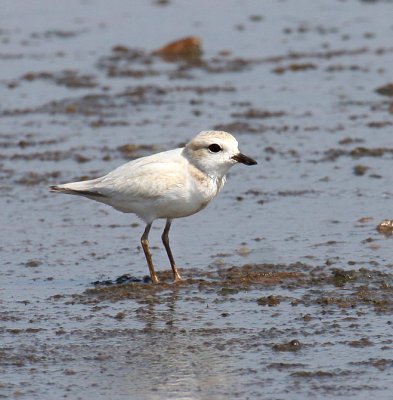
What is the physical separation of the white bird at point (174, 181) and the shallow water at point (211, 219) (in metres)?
0.57

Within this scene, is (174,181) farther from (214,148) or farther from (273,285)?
(273,285)

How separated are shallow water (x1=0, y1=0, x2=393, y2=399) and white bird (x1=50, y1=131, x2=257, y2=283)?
57cm

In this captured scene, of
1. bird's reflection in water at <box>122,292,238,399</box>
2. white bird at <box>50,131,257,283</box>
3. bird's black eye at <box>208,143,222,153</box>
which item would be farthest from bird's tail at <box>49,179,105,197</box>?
bird's reflection in water at <box>122,292,238,399</box>

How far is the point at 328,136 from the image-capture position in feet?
44.1

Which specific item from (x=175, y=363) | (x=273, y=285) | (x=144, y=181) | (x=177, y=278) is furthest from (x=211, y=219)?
(x=175, y=363)

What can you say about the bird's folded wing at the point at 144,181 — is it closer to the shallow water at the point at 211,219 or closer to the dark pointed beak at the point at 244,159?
the dark pointed beak at the point at 244,159

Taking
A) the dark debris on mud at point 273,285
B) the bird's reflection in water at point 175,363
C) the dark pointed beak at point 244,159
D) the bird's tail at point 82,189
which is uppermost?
the dark pointed beak at point 244,159

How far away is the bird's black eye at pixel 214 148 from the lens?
8.95 metres

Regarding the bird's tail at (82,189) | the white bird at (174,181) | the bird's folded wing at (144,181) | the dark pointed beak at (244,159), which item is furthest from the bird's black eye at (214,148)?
the bird's tail at (82,189)

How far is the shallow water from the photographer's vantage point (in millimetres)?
7309

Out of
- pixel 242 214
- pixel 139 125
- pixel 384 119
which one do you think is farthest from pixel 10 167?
pixel 384 119

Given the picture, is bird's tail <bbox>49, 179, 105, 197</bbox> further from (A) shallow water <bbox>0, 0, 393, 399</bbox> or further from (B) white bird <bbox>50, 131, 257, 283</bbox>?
(A) shallow water <bbox>0, 0, 393, 399</bbox>

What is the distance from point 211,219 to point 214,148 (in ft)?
6.63

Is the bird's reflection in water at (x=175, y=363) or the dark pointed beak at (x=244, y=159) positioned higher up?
the dark pointed beak at (x=244, y=159)
